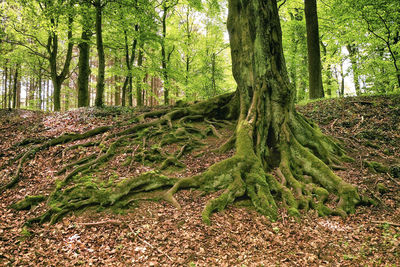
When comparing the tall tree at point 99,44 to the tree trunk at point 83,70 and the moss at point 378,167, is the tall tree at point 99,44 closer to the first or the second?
the tree trunk at point 83,70

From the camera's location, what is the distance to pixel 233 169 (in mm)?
5441

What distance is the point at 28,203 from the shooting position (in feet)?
15.1

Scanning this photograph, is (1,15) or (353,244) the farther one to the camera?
(1,15)

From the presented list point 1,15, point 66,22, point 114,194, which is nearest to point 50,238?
point 114,194

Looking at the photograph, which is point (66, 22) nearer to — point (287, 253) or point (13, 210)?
point (13, 210)

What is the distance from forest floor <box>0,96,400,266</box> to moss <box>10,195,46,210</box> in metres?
0.13

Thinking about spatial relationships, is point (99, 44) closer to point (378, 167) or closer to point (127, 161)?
point (127, 161)

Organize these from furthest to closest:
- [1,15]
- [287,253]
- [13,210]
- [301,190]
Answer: [1,15]
[301,190]
[13,210]
[287,253]

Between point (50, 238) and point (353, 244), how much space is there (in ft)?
17.7

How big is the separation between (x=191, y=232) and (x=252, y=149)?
2744 millimetres

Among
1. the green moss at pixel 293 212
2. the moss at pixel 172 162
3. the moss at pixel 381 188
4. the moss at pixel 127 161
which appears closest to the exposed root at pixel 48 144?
the moss at pixel 127 161

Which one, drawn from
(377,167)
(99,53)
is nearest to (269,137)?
(377,167)

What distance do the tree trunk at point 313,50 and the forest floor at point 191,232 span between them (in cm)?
685

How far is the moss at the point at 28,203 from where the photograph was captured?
4.57 meters
